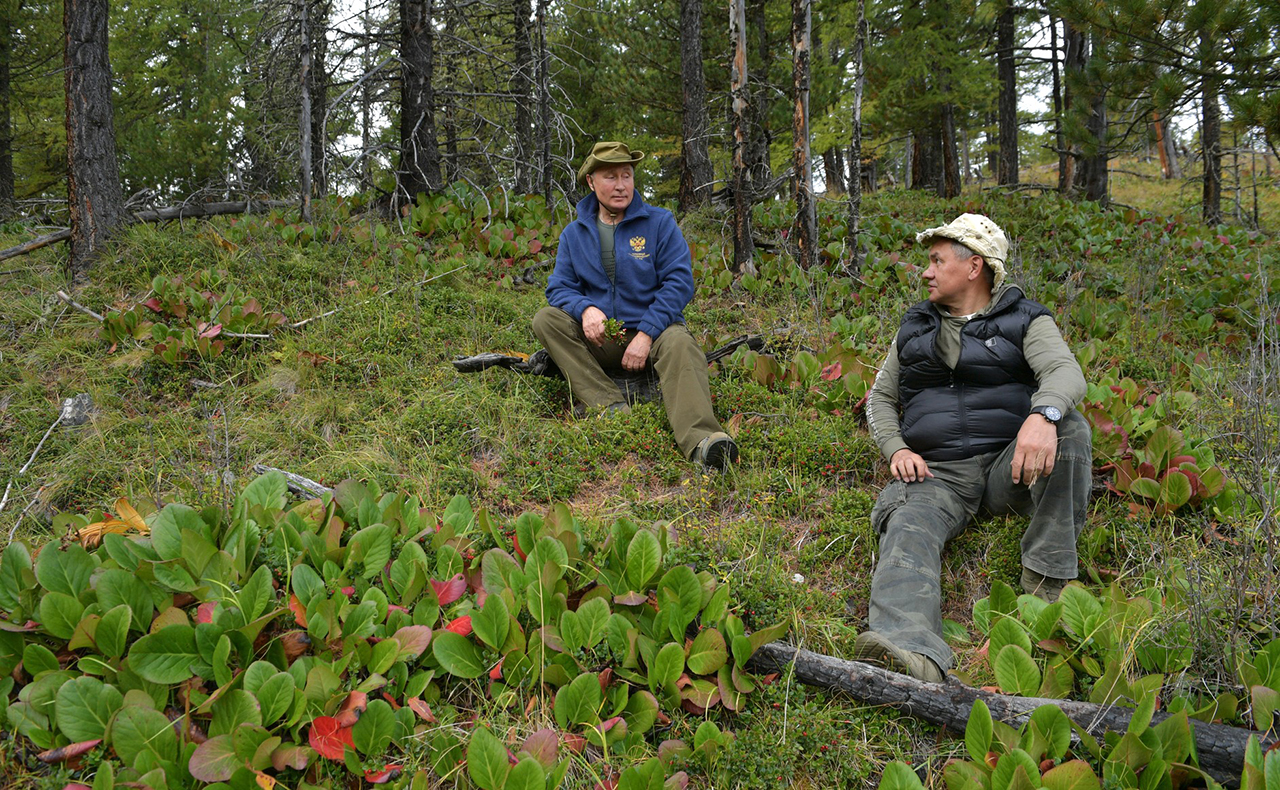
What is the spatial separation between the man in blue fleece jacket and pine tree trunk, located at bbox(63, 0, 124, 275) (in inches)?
189

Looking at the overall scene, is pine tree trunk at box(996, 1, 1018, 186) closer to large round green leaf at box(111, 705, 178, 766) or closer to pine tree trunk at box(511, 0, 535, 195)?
pine tree trunk at box(511, 0, 535, 195)

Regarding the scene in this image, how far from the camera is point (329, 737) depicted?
6.98 feet

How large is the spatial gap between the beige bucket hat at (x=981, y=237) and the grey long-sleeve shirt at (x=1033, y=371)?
0.43 ft

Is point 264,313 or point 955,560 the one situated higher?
point 264,313

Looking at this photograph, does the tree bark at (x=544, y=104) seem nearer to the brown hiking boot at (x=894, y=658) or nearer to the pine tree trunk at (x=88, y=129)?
the pine tree trunk at (x=88, y=129)

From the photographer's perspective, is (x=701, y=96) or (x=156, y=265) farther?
(x=701, y=96)

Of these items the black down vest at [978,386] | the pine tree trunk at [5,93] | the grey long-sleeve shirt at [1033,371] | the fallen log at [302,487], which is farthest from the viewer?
the pine tree trunk at [5,93]

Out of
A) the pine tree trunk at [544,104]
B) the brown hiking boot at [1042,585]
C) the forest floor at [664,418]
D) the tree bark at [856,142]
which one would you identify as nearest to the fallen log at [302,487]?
the forest floor at [664,418]

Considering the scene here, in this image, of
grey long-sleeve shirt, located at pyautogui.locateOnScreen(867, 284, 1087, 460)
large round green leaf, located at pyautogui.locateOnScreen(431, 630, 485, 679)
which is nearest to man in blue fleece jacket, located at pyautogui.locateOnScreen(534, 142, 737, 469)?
grey long-sleeve shirt, located at pyautogui.locateOnScreen(867, 284, 1087, 460)

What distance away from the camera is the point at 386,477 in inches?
158

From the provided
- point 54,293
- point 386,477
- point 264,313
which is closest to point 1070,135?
point 386,477

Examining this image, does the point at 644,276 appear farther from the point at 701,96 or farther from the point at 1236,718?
the point at 701,96

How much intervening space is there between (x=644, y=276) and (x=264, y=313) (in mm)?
3344

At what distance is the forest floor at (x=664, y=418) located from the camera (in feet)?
9.18
